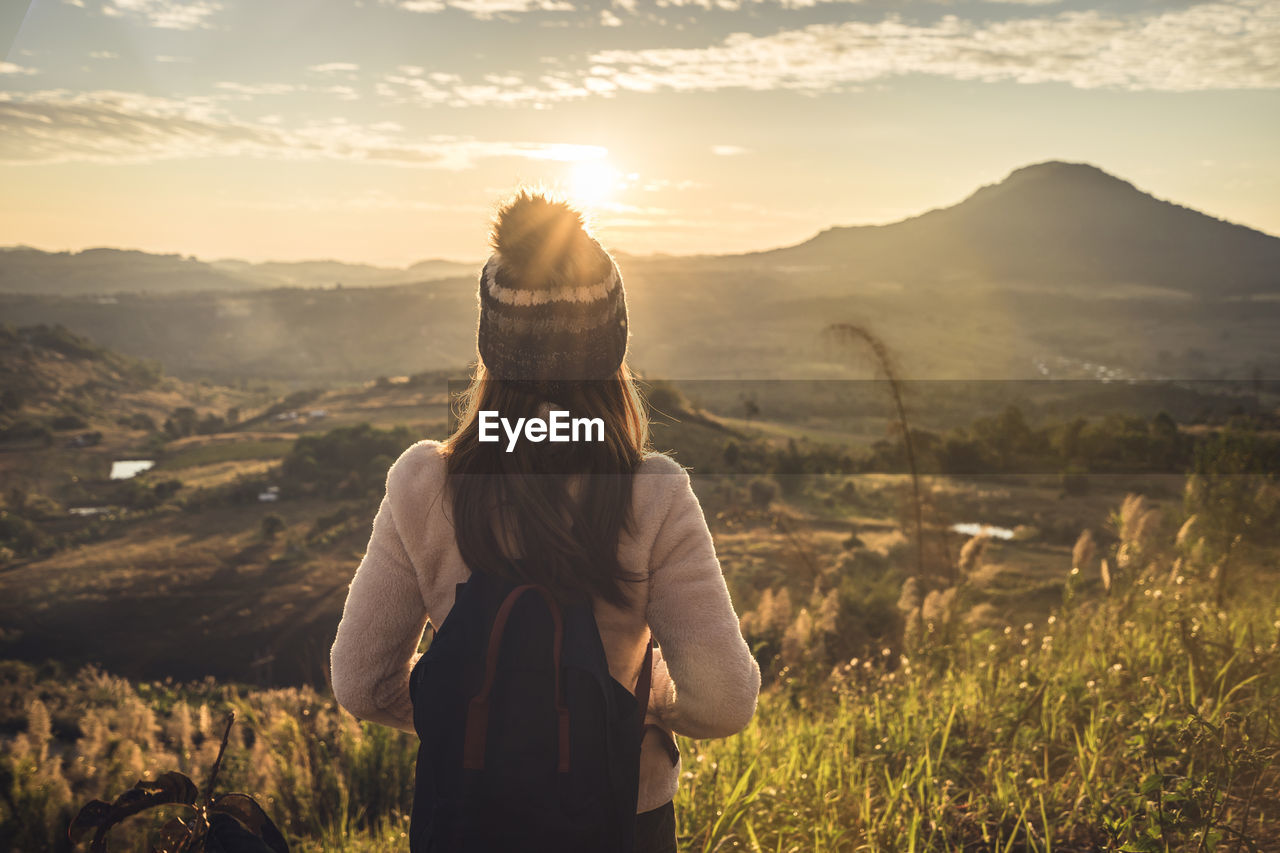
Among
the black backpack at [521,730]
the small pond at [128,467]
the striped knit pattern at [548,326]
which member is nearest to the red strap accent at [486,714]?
the black backpack at [521,730]

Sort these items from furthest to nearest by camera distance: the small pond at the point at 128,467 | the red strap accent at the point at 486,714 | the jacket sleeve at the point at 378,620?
the small pond at the point at 128,467 → the jacket sleeve at the point at 378,620 → the red strap accent at the point at 486,714

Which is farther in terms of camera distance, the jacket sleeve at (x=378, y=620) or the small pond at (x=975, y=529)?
the small pond at (x=975, y=529)

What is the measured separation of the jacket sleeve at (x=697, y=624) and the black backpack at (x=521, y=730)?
0.15m

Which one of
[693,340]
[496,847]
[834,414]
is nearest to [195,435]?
[834,414]

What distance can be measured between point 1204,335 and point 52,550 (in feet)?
465

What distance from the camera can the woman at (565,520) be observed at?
1401 millimetres

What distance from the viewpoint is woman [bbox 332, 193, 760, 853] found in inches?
55.2

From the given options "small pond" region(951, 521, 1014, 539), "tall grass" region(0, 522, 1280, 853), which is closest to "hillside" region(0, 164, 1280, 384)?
"small pond" region(951, 521, 1014, 539)

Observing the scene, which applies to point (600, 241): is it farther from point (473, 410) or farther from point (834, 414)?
point (834, 414)

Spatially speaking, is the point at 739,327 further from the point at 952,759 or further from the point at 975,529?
the point at 952,759

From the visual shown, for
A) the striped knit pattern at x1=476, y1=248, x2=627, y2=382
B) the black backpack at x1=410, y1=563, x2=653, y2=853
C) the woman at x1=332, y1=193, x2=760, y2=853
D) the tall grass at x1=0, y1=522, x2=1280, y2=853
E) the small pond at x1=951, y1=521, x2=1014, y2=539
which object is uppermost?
the striped knit pattern at x1=476, y1=248, x2=627, y2=382

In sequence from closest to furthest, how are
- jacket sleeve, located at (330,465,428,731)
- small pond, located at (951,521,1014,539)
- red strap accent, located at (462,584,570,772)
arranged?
red strap accent, located at (462,584,570,772) → jacket sleeve, located at (330,465,428,731) → small pond, located at (951,521,1014,539)

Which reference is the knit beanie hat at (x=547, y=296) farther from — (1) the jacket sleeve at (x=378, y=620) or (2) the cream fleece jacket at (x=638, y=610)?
(1) the jacket sleeve at (x=378, y=620)

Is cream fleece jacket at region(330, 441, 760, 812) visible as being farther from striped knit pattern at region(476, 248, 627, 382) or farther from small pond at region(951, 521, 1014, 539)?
small pond at region(951, 521, 1014, 539)
